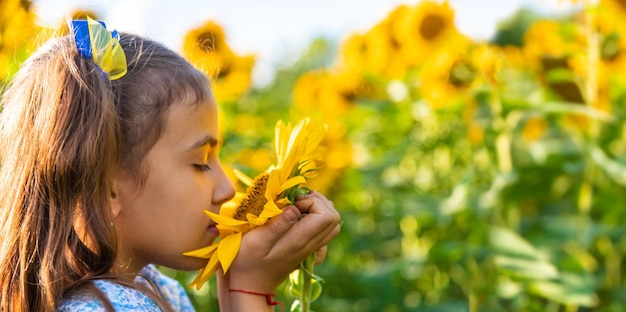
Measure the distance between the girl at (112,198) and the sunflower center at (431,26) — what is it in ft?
6.56

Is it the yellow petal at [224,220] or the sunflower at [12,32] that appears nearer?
the yellow petal at [224,220]

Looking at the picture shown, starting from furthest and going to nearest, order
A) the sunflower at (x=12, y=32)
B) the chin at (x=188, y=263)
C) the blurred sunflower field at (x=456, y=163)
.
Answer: the blurred sunflower field at (x=456, y=163) < the sunflower at (x=12, y=32) < the chin at (x=188, y=263)

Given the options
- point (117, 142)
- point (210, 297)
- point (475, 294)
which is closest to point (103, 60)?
point (117, 142)

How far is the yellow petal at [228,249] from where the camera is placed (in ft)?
3.63

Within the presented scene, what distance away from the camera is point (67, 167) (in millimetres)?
1118

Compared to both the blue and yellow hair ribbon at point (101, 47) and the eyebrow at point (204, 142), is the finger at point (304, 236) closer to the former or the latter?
the eyebrow at point (204, 142)

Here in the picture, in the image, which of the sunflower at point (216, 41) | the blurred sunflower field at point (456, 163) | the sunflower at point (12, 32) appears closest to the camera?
the sunflower at point (12, 32)

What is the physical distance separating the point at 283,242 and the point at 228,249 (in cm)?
7

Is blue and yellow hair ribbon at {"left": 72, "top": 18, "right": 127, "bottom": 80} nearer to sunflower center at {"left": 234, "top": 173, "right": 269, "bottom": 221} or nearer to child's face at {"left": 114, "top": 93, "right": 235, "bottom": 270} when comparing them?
child's face at {"left": 114, "top": 93, "right": 235, "bottom": 270}

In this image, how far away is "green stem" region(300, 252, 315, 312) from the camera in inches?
42.0

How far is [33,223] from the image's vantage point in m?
1.13

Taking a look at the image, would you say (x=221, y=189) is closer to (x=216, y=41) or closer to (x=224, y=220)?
(x=224, y=220)

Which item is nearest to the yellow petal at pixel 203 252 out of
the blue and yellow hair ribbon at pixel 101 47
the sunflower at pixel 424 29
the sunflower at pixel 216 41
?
the blue and yellow hair ribbon at pixel 101 47

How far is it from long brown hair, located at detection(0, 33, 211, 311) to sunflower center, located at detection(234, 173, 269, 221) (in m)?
0.13
